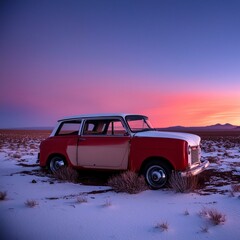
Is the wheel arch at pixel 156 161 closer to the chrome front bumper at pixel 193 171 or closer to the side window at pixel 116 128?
the chrome front bumper at pixel 193 171

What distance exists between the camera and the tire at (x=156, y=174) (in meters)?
7.88

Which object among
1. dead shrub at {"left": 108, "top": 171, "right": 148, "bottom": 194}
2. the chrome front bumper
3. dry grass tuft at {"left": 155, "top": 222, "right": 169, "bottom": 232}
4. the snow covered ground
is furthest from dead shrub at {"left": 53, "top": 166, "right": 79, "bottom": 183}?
dry grass tuft at {"left": 155, "top": 222, "right": 169, "bottom": 232}

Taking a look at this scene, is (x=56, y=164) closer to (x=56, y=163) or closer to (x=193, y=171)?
(x=56, y=163)

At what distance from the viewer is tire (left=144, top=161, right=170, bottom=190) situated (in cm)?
788

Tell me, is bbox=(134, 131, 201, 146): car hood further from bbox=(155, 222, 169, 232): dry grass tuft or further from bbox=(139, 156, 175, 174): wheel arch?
bbox=(155, 222, 169, 232): dry grass tuft

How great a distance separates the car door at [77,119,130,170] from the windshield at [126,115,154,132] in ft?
0.85

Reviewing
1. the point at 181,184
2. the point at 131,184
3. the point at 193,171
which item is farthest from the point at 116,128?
the point at 181,184

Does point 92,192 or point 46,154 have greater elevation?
point 46,154

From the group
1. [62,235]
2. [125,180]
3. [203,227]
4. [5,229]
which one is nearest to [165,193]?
[125,180]

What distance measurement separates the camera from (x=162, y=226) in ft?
16.5

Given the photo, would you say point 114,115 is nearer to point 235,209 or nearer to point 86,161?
point 86,161

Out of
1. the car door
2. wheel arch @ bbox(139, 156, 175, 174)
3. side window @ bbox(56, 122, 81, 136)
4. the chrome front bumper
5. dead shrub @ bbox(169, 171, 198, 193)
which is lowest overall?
dead shrub @ bbox(169, 171, 198, 193)

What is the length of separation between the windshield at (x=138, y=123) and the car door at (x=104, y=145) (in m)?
0.26

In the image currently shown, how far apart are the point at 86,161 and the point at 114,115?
1651 millimetres
